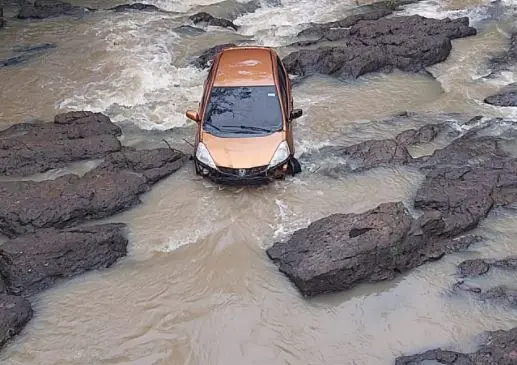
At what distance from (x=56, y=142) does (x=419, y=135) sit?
7.32 metres

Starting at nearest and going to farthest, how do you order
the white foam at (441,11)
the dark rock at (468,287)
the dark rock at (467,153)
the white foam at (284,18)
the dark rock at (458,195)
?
the dark rock at (468,287) → the dark rock at (458,195) → the dark rock at (467,153) → the white foam at (284,18) → the white foam at (441,11)

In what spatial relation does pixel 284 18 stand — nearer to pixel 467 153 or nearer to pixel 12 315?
pixel 467 153

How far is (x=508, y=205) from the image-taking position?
10.7 m

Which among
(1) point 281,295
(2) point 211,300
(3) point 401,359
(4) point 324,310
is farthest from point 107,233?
(3) point 401,359

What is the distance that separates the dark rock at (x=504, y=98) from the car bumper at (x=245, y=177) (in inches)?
232

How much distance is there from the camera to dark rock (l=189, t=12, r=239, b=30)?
19.2m

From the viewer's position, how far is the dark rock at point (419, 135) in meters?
12.7

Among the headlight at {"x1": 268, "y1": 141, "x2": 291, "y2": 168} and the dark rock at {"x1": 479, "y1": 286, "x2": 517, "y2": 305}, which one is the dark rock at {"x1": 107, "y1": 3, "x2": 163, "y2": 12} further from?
the dark rock at {"x1": 479, "y1": 286, "x2": 517, "y2": 305}

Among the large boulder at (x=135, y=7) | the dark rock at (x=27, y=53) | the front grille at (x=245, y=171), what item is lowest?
the dark rock at (x=27, y=53)

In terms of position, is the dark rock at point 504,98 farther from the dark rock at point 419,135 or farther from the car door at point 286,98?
the car door at point 286,98

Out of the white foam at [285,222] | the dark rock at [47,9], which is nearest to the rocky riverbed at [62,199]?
the white foam at [285,222]

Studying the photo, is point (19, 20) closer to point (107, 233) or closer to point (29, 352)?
point (107, 233)

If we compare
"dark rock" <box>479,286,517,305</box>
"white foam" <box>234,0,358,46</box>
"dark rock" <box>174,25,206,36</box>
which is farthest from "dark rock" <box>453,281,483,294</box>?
"dark rock" <box>174,25,206,36</box>

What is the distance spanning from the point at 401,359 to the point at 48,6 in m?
16.8
